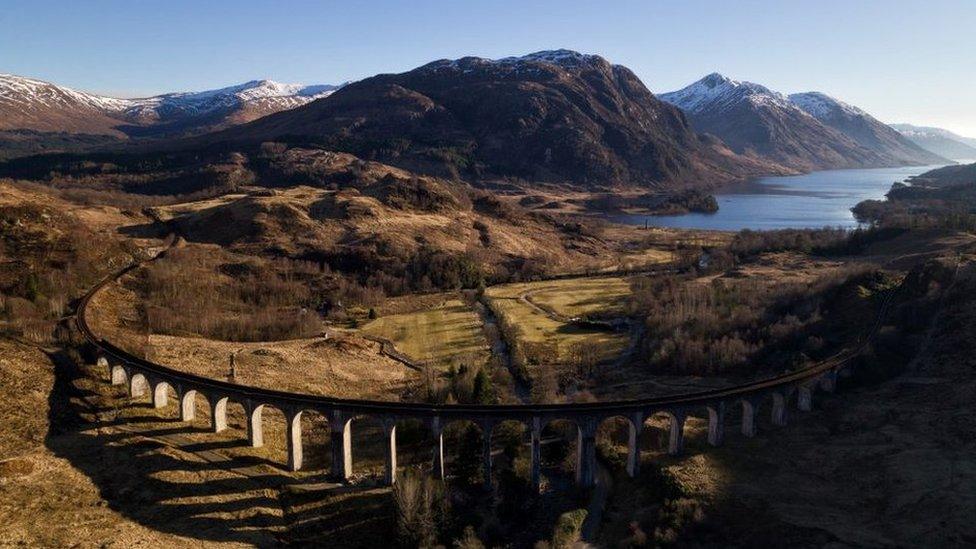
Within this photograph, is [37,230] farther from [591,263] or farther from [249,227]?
[591,263]

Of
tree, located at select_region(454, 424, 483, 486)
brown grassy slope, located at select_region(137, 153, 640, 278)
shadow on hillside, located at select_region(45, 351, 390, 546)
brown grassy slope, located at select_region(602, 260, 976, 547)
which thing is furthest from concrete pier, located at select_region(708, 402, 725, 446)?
brown grassy slope, located at select_region(137, 153, 640, 278)

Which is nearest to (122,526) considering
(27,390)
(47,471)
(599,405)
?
(47,471)

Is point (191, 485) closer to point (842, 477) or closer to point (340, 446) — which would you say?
point (340, 446)

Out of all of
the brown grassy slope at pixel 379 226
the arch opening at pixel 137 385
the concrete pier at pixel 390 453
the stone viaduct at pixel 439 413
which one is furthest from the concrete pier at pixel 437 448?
the brown grassy slope at pixel 379 226

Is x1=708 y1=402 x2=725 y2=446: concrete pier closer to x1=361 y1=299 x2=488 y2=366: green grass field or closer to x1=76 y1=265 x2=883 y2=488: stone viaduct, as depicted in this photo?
x1=76 y1=265 x2=883 y2=488: stone viaduct

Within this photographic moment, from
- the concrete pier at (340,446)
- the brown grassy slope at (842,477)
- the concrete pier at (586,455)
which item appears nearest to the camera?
the brown grassy slope at (842,477)

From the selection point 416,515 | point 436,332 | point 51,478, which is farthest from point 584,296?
point 51,478

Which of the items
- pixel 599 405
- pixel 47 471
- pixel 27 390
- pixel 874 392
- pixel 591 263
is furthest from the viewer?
pixel 591 263

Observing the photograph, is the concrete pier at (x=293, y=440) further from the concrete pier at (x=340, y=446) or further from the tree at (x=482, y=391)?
the tree at (x=482, y=391)
